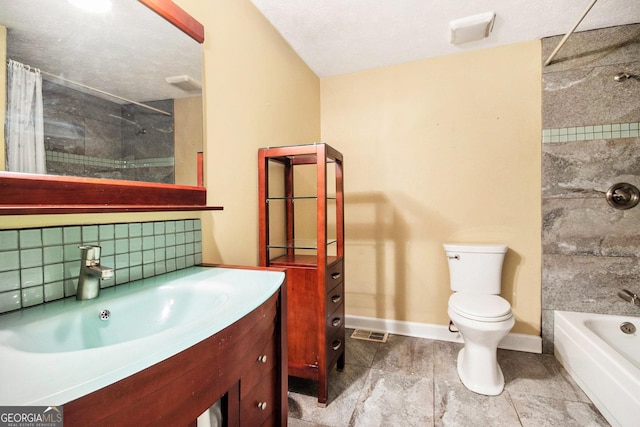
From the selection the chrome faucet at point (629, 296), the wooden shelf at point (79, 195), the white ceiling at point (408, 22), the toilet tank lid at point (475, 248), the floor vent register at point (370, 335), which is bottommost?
the floor vent register at point (370, 335)

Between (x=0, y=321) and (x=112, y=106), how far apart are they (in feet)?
2.29

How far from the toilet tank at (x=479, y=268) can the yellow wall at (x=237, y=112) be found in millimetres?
1523

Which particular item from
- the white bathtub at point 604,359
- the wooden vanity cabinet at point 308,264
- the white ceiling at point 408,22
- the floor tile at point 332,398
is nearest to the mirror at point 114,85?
the wooden vanity cabinet at point 308,264

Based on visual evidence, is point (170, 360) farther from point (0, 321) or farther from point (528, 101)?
point (528, 101)

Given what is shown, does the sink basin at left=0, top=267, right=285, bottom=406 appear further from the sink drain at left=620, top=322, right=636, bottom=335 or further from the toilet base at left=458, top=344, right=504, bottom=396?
the sink drain at left=620, top=322, right=636, bottom=335

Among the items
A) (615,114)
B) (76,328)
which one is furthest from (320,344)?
(615,114)

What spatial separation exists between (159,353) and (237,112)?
54.6 inches

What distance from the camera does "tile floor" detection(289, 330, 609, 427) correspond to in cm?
151

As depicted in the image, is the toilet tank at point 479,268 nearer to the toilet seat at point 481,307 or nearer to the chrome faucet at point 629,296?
the toilet seat at point 481,307

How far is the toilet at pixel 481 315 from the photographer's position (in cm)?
171

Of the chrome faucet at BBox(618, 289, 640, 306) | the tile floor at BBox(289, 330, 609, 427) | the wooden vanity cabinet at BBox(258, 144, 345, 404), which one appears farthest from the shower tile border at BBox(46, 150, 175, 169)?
the chrome faucet at BBox(618, 289, 640, 306)

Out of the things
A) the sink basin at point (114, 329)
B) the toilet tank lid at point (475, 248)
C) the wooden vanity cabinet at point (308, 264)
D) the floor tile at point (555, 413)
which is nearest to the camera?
the sink basin at point (114, 329)

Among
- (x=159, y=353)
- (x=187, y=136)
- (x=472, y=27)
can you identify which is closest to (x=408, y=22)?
(x=472, y=27)

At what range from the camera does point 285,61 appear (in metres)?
2.16
